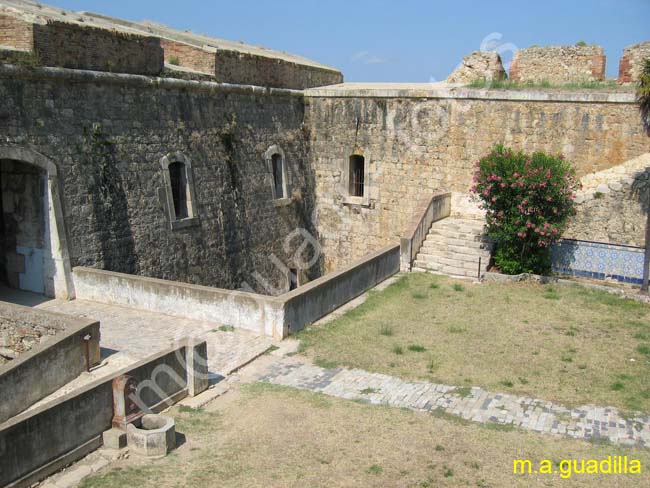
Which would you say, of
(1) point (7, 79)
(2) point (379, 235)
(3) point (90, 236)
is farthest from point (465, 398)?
(2) point (379, 235)

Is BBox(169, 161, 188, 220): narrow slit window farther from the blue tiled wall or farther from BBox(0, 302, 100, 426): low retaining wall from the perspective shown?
the blue tiled wall

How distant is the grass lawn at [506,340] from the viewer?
9273 mm

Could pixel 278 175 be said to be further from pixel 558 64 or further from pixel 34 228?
pixel 558 64

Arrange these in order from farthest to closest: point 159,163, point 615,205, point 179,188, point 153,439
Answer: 1. point 615,205
2. point 179,188
3. point 159,163
4. point 153,439

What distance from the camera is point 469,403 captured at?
28.0 ft

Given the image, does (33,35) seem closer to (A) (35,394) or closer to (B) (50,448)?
(A) (35,394)

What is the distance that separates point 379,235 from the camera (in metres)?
19.4

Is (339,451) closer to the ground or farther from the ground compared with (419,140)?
closer to the ground

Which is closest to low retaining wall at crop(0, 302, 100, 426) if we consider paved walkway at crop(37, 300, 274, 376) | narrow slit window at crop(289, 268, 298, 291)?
paved walkway at crop(37, 300, 274, 376)

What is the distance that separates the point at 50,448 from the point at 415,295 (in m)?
9.02

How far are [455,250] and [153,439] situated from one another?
11.1m

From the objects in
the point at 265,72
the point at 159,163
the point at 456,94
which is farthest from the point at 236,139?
the point at 456,94

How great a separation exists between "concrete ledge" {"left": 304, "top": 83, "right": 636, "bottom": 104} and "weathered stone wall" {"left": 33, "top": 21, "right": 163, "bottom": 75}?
6.43m

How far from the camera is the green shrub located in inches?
569
